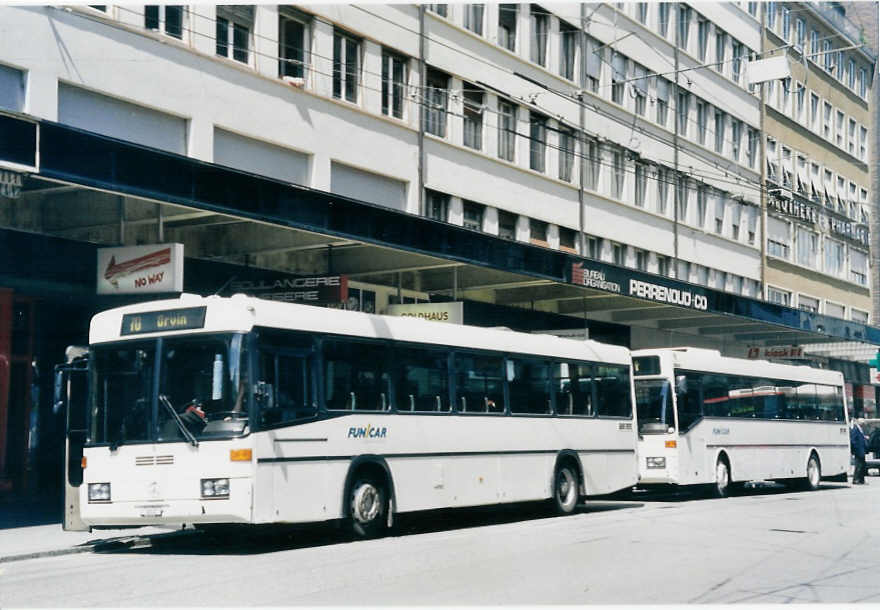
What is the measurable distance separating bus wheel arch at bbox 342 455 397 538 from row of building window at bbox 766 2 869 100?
36409 mm

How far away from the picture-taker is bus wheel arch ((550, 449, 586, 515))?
20172 mm

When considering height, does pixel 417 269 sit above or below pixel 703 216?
below

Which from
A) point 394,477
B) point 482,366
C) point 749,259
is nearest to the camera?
point 394,477

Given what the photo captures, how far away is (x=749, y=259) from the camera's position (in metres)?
49.2

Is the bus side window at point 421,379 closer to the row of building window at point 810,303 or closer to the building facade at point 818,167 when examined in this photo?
the row of building window at point 810,303

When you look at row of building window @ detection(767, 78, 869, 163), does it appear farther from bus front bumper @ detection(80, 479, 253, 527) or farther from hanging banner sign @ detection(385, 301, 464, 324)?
bus front bumper @ detection(80, 479, 253, 527)

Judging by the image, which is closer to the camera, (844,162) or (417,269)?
(417,269)

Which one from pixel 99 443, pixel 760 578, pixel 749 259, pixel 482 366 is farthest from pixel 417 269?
pixel 749 259

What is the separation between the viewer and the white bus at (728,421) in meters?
24.4

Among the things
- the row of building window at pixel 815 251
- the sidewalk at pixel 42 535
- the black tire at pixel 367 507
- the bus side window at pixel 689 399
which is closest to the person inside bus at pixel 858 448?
the bus side window at pixel 689 399

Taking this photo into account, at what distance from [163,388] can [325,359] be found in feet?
6.61

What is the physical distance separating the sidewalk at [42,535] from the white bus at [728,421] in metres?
10.6

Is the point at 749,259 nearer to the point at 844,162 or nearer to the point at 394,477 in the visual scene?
the point at 844,162

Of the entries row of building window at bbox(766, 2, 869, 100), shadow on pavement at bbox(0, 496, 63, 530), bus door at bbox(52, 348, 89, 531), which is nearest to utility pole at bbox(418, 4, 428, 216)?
shadow on pavement at bbox(0, 496, 63, 530)
